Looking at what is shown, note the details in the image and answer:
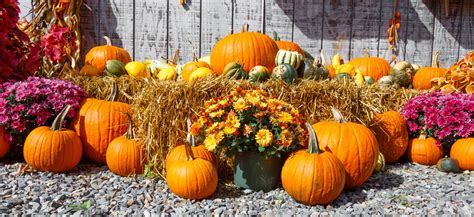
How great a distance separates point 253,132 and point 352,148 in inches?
25.6

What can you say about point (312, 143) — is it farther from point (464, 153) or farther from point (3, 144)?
point (3, 144)

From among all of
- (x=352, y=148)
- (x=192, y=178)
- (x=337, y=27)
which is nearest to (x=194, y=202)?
(x=192, y=178)

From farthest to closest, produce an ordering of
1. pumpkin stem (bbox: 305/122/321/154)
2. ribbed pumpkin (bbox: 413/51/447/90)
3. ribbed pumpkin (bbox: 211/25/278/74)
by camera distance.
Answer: ribbed pumpkin (bbox: 413/51/447/90)
ribbed pumpkin (bbox: 211/25/278/74)
pumpkin stem (bbox: 305/122/321/154)

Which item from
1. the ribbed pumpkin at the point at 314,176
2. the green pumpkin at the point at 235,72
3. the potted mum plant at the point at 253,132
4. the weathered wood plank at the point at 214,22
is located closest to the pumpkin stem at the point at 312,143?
the ribbed pumpkin at the point at 314,176

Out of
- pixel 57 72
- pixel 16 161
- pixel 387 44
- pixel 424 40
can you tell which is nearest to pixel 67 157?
pixel 16 161

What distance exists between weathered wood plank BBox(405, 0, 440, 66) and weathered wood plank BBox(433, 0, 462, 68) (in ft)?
0.27

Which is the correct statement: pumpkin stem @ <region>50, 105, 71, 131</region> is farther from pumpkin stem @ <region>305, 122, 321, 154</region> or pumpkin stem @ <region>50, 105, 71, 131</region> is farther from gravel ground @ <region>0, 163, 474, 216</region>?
pumpkin stem @ <region>305, 122, 321, 154</region>

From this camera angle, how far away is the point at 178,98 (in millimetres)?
2951

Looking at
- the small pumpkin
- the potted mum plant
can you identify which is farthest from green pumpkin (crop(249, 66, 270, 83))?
the potted mum plant

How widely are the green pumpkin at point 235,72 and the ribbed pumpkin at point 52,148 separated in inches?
46.9

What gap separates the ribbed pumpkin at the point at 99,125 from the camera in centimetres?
318

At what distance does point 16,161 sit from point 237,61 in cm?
192

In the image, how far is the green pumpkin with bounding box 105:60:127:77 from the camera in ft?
12.6

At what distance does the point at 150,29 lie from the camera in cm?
466
